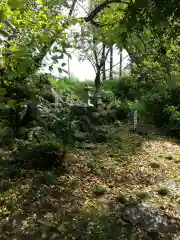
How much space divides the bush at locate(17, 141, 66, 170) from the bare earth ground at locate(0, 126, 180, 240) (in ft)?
1.18

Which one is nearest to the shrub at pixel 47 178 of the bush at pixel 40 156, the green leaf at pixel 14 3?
the bush at pixel 40 156

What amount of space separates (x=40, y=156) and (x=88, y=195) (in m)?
1.60

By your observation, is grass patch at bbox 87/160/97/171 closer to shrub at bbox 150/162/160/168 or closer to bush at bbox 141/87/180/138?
shrub at bbox 150/162/160/168

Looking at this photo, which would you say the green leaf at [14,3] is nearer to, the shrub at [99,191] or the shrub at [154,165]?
the shrub at [99,191]

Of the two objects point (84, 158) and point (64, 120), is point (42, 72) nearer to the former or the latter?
point (64, 120)

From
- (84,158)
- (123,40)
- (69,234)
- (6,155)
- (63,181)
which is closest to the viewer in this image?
(123,40)

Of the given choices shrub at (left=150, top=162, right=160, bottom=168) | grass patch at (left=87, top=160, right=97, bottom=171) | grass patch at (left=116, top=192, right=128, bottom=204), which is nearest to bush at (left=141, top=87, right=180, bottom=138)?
shrub at (left=150, top=162, right=160, bottom=168)

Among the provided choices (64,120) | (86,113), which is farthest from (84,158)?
(86,113)

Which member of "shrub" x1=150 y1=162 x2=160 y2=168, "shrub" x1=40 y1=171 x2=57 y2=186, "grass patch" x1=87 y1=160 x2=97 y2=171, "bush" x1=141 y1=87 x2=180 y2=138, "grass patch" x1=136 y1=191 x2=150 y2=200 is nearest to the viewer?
"grass patch" x1=136 y1=191 x2=150 y2=200

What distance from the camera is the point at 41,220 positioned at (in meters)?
5.08

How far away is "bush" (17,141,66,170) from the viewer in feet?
22.4

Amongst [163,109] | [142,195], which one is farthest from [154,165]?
[163,109]

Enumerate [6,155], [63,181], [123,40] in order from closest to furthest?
[123,40], [63,181], [6,155]

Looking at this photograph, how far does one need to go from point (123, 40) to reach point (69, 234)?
4022 mm
